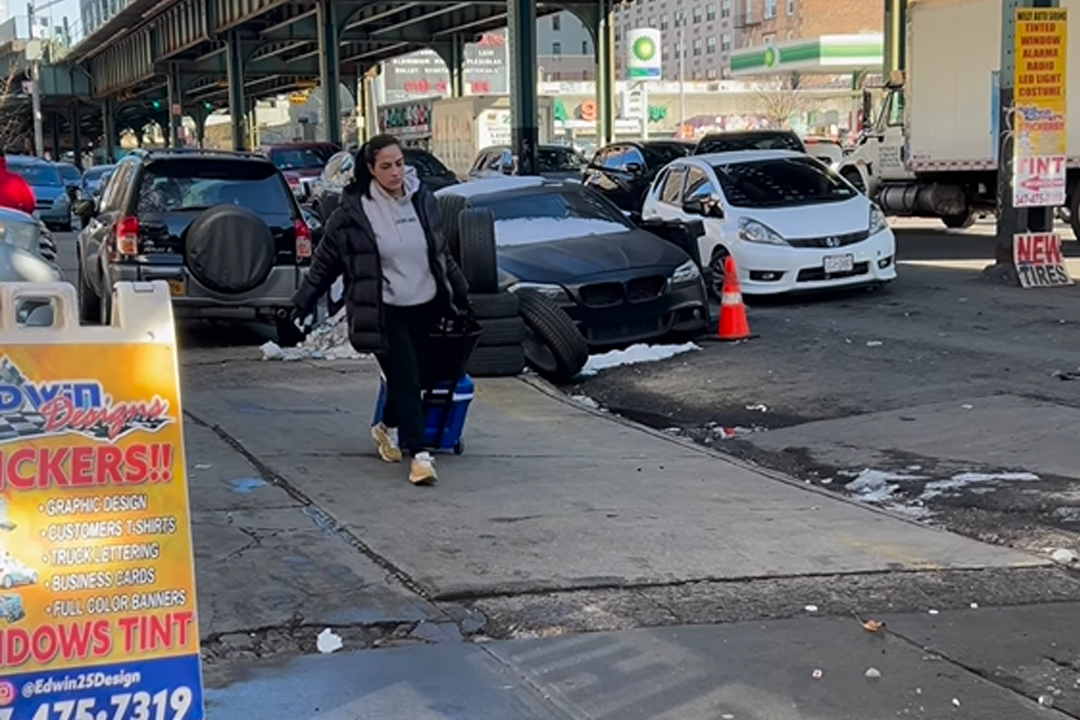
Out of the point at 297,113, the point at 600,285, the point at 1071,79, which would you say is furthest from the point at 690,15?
the point at 600,285

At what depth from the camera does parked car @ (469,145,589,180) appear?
28.9m

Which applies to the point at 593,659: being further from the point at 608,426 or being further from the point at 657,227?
the point at 657,227

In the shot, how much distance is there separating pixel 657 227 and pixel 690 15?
142m

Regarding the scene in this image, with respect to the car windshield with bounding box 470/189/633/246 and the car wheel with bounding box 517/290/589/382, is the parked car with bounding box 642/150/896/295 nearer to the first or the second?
the car windshield with bounding box 470/189/633/246

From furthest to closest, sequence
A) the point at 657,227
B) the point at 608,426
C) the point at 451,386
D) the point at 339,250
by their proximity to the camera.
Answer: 1. the point at 657,227
2. the point at 608,426
3. the point at 451,386
4. the point at 339,250

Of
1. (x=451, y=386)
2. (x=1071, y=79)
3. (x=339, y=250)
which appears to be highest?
(x=1071, y=79)

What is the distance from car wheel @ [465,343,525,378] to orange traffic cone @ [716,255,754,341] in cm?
239

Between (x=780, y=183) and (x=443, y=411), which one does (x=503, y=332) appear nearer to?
(x=443, y=411)

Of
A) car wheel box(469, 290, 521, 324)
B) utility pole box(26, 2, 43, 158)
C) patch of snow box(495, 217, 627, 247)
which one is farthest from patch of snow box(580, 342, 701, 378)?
utility pole box(26, 2, 43, 158)

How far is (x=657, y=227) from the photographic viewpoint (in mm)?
12594

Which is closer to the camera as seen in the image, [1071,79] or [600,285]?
[600,285]

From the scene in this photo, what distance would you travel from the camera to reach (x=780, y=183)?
14891mm

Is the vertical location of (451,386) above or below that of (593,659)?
above

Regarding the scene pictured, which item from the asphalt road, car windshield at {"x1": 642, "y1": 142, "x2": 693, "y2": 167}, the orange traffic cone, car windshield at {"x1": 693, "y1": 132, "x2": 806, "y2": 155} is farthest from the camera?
car windshield at {"x1": 642, "y1": 142, "x2": 693, "y2": 167}
